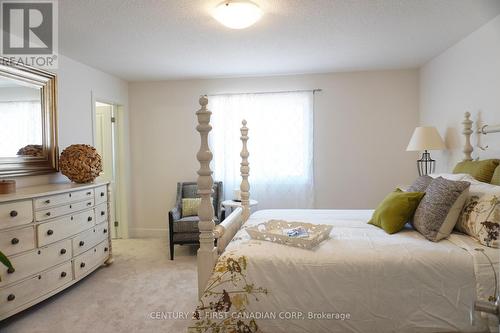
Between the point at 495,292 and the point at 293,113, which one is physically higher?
the point at 293,113

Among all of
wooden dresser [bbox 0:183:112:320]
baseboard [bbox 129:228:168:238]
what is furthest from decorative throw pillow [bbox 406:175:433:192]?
baseboard [bbox 129:228:168:238]

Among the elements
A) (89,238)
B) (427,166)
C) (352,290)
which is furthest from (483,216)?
(89,238)

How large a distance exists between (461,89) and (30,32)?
4.02 metres

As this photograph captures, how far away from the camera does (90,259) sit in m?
3.13

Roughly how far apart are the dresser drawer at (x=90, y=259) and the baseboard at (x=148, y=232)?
1287mm

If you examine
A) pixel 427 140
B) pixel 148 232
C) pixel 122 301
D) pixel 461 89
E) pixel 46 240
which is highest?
pixel 461 89

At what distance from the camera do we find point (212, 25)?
8.68ft

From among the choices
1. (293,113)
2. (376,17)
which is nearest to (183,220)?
(293,113)

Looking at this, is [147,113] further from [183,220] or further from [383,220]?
[383,220]

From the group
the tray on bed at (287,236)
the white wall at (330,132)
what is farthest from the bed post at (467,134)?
the tray on bed at (287,236)

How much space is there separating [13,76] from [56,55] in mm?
623

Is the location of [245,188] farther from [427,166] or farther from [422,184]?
[427,166]

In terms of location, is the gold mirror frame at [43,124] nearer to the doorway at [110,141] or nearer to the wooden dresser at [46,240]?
the wooden dresser at [46,240]

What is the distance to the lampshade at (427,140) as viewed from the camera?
10.8 ft
